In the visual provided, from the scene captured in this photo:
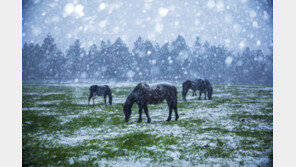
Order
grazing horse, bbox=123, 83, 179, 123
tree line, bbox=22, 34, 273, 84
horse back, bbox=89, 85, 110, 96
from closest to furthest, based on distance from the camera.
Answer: grazing horse, bbox=123, 83, 179, 123
horse back, bbox=89, 85, 110, 96
tree line, bbox=22, 34, 273, 84

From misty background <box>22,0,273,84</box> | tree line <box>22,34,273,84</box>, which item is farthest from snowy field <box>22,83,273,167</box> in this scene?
tree line <box>22,34,273,84</box>

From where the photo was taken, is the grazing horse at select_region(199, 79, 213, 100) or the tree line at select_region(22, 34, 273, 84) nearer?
the tree line at select_region(22, 34, 273, 84)

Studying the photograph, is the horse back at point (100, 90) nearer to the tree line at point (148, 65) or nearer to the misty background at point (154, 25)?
the tree line at point (148, 65)

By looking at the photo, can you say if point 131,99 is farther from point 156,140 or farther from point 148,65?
point 148,65

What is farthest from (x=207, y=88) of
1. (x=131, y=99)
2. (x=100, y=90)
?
(x=100, y=90)

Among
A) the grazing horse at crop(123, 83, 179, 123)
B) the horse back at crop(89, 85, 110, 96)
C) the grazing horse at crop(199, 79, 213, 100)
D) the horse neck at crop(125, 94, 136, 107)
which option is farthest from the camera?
the grazing horse at crop(199, 79, 213, 100)

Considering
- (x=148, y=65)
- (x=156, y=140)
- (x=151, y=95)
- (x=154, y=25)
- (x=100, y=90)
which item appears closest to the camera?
(x=156, y=140)

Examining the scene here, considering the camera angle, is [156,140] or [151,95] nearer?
[156,140]

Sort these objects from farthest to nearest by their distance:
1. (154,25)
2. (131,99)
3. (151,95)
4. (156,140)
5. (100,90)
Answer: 1. (100,90)
2. (154,25)
3. (131,99)
4. (151,95)
5. (156,140)

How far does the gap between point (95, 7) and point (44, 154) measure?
8.20 meters

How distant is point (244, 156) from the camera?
5.55 metres

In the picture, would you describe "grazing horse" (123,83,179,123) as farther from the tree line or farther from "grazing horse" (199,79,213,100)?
"grazing horse" (199,79,213,100)
